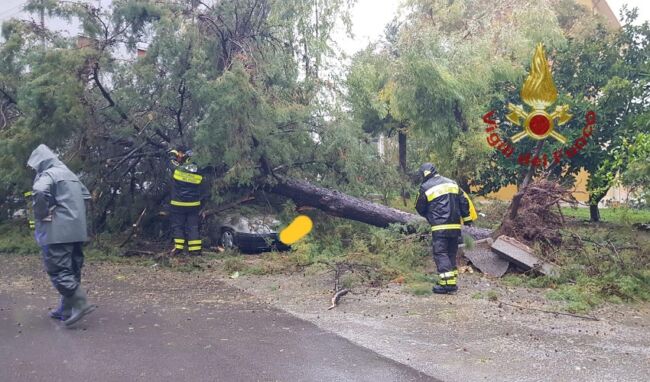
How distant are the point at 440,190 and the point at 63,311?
14.1 feet

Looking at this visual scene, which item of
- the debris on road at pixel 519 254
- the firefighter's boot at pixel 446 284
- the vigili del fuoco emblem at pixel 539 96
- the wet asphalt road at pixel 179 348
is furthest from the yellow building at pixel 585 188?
the wet asphalt road at pixel 179 348

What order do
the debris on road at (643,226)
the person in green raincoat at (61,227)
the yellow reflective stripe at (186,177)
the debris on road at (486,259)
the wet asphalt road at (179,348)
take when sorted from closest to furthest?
1. the wet asphalt road at (179,348)
2. the person in green raincoat at (61,227)
3. the debris on road at (486,259)
4. the yellow reflective stripe at (186,177)
5. the debris on road at (643,226)

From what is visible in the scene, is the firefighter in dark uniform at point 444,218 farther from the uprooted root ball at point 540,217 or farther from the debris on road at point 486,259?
the uprooted root ball at point 540,217

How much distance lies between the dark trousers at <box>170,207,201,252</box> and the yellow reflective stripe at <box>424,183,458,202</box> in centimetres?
394

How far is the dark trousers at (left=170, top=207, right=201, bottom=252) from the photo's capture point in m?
9.88

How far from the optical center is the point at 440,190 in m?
7.65

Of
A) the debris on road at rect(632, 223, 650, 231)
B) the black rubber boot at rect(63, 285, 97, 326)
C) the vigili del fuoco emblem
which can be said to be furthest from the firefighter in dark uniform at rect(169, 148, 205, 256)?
the debris on road at rect(632, 223, 650, 231)

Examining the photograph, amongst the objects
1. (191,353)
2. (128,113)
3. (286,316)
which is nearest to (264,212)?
(128,113)

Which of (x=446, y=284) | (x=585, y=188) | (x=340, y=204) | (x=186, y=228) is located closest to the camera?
(x=446, y=284)

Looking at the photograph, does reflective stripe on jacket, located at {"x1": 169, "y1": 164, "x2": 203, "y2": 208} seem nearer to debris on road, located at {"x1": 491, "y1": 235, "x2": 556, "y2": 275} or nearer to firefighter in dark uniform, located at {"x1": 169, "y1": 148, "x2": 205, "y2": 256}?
firefighter in dark uniform, located at {"x1": 169, "y1": 148, "x2": 205, "y2": 256}

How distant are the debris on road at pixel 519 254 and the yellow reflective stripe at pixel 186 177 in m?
4.44

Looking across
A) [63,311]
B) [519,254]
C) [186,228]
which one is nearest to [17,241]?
[186,228]

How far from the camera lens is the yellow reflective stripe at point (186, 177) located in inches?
384

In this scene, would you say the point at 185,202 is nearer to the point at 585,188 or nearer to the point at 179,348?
the point at 179,348
